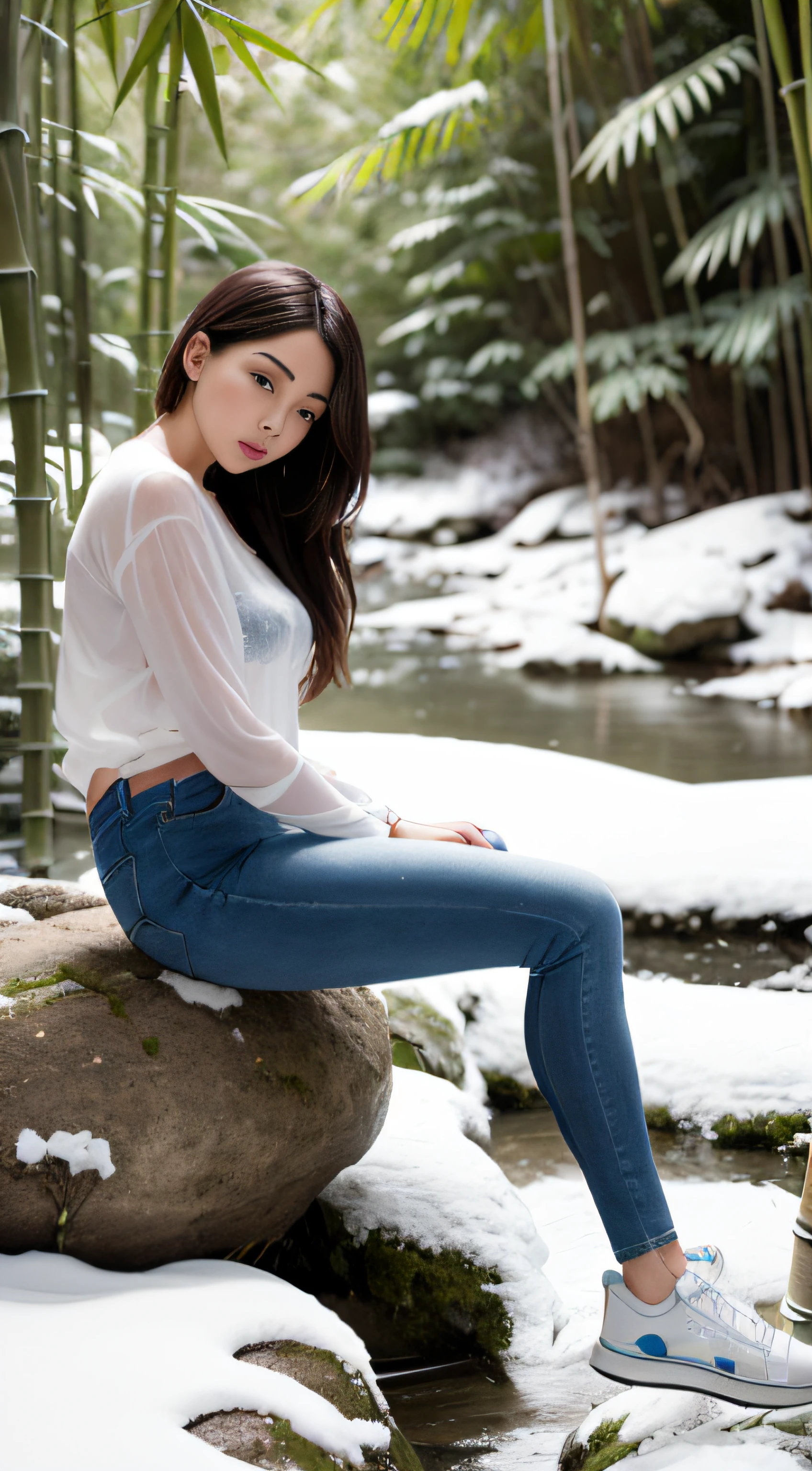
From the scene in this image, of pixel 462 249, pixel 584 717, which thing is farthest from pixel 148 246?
pixel 462 249

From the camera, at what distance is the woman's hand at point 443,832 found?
47.1 inches

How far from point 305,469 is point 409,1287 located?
933mm

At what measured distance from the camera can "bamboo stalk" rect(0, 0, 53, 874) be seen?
196 centimetres

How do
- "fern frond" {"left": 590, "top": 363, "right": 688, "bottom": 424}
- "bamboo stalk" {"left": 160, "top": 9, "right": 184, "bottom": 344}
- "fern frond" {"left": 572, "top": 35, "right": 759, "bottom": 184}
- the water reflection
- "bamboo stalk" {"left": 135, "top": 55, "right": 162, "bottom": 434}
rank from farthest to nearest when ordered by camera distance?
"fern frond" {"left": 590, "top": 363, "right": 688, "bottom": 424} < "fern frond" {"left": 572, "top": 35, "right": 759, "bottom": 184} < the water reflection < "bamboo stalk" {"left": 135, "top": 55, "right": 162, "bottom": 434} < "bamboo stalk" {"left": 160, "top": 9, "right": 184, "bottom": 344}

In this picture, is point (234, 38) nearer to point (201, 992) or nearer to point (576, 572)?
point (201, 992)

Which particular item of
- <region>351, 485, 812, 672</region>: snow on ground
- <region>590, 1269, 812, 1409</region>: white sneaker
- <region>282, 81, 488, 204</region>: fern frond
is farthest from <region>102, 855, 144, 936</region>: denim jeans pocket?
<region>351, 485, 812, 672</region>: snow on ground

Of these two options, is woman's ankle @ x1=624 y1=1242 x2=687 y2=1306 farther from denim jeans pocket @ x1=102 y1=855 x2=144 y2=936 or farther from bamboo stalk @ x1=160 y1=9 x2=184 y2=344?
bamboo stalk @ x1=160 y1=9 x2=184 y2=344

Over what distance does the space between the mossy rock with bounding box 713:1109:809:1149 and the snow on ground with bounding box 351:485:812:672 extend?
433cm

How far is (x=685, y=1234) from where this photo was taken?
61.3 inches

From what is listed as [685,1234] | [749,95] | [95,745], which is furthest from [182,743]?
[749,95]

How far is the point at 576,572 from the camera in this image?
7938 mm

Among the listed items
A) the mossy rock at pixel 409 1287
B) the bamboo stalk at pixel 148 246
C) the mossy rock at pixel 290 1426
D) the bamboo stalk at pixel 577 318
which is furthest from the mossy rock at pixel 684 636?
the mossy rock at pixel 290 1426

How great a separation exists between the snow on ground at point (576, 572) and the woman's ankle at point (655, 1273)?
5.17 metres

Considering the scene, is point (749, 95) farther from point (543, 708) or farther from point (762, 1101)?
point (762, 1101)
